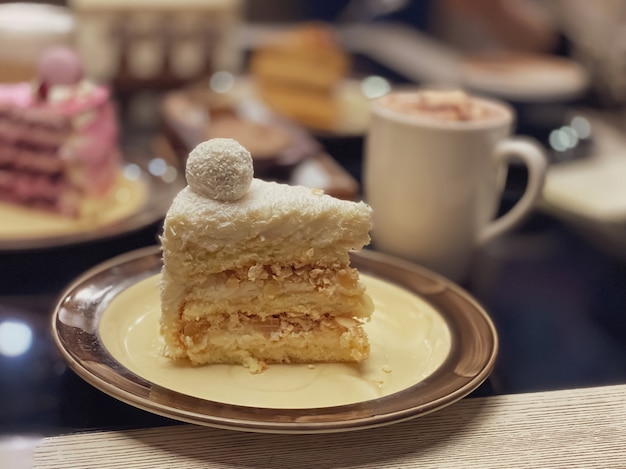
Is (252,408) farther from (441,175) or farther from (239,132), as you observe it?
(239,132)

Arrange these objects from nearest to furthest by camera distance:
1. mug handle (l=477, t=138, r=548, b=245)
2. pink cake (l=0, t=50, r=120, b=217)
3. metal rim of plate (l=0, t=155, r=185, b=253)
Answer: metal rim of plate (l=0, t=155, r=185, b=253), mug handle (l=477, t=138, r=548, b=245), pink cake (l=0, t=50, r=120, b=217)

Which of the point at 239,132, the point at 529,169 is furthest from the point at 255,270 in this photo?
the point at 239,132

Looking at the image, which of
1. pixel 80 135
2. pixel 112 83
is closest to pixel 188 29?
pixel 112 83

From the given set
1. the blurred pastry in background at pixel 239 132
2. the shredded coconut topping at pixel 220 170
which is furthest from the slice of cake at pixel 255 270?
the blurred pastry in background at pixel 239 132

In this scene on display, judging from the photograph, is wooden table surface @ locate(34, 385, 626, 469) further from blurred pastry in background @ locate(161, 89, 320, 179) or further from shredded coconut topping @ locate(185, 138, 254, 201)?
blurred pastry in background @ locate(161, 89, 320, 179)

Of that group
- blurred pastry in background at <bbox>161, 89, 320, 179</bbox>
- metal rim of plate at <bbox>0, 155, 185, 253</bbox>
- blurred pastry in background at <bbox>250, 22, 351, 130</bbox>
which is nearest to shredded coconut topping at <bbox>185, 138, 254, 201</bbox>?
metal rim of plate at <bbox>0, 155, 185, 253</bbox>
